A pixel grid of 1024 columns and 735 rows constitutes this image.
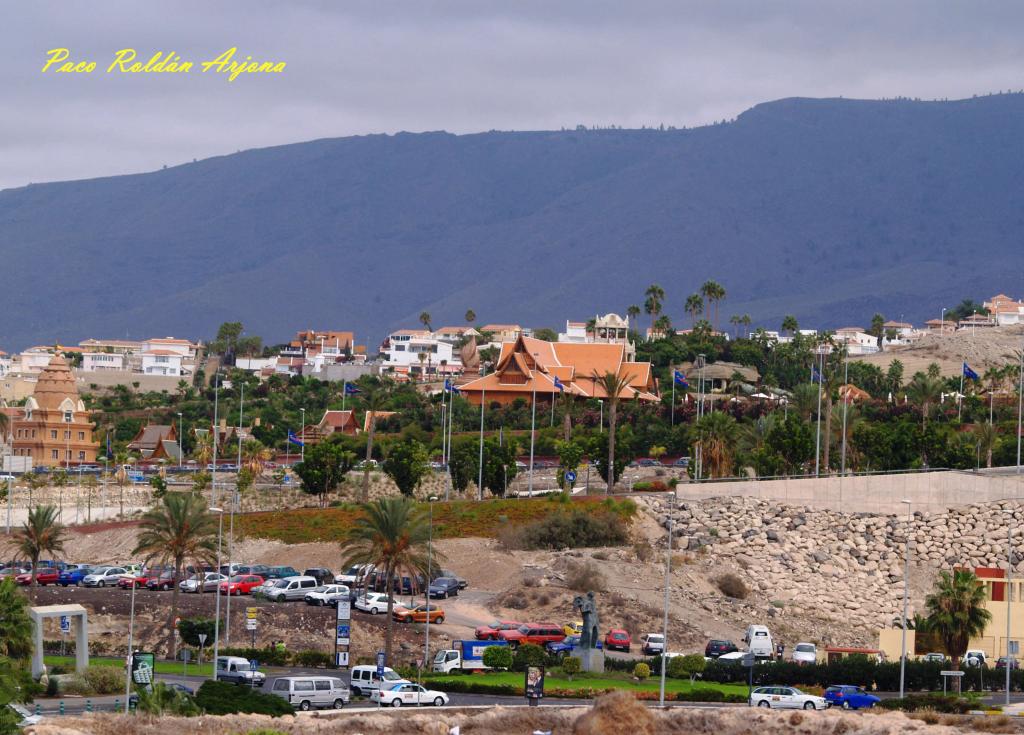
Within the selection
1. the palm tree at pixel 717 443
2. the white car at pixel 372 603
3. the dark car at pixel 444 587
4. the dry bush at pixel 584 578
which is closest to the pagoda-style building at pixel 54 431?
the palm tree at pixel 717 443

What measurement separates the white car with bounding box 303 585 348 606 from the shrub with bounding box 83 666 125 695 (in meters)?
17.1

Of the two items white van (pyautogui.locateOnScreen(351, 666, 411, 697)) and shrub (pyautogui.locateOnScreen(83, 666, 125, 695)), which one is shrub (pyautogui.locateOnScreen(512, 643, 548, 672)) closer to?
white van (pyautogui.locateOnScreen(351, 666, 411, 697))

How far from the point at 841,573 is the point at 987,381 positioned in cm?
7352

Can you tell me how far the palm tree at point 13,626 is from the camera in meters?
57.5

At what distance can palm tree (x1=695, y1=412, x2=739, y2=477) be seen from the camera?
105250 mm

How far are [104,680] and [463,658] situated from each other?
44.5 feet

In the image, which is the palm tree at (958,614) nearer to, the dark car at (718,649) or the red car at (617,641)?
the dark car at (718,649)

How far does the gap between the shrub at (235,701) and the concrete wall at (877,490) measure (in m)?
48.2

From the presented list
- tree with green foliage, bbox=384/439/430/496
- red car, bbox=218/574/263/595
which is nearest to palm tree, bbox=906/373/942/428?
tree with green foliage, bbox=384/439/430/496

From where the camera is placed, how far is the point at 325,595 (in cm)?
7762

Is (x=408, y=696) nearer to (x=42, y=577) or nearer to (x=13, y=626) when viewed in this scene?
(x=13, y=626)

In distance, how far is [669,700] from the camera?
58.2m

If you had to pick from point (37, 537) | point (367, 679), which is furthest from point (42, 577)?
point (367, 679)

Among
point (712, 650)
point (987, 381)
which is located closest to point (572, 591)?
point (712, 650)
